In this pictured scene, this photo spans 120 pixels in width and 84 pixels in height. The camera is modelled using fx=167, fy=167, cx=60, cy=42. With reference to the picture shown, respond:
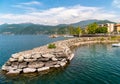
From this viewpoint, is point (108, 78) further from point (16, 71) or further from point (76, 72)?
point (16, 71)

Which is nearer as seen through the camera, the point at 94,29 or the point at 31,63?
the point at 31,63

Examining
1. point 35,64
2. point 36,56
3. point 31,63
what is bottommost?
point 35,64

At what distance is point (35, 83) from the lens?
92.4 ft

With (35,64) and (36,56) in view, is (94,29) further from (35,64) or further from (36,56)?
(35,64)

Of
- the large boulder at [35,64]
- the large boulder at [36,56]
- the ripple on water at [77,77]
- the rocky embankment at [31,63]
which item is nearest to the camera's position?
the ripple on water at [77,77]

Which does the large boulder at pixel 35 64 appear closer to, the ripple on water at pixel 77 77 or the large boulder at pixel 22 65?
the large boulder at pixel 22 65

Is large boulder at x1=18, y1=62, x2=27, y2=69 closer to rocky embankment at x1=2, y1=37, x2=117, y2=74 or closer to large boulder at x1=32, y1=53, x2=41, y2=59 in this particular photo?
rocky embankment at x1=2, y1=37, x2=117, y2=74

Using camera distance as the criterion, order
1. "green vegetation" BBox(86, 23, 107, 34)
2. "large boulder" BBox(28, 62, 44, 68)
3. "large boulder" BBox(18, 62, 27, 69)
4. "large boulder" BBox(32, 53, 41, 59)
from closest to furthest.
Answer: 1. "large boulder" BBox(18, 62, 27, 69)
2. "large boulder" BBox(28, 62, 44, 68)
3. "large boulder" BBox(32, 53, 41, 59)
4. "green vegetation" BBox(86, 23, 107, 34)

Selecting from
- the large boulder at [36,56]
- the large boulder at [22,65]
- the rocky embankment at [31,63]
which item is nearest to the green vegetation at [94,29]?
the rocky embankment at [31,63]

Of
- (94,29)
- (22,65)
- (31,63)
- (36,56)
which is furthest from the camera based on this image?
(94,29)

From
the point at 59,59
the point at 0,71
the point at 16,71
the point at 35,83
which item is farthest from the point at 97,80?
the point at 0,71

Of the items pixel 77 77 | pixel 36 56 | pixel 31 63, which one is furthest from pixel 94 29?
pixel 77 77

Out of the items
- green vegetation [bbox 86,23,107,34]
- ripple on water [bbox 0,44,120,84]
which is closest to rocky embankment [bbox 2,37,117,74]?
ripple on water [bbox 0,44,120,84]

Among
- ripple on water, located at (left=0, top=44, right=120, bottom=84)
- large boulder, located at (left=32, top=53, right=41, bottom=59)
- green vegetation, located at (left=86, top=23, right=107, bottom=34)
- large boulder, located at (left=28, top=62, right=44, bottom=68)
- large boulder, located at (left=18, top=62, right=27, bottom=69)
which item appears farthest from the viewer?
green vegetation, located at (left=86, top=23, right=107, bottom=34)
